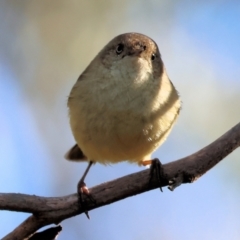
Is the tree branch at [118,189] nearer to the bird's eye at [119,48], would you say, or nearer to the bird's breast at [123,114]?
the bird's breast at [123,114]

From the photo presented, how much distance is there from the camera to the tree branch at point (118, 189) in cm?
282

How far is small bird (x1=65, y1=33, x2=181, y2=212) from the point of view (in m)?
3.32

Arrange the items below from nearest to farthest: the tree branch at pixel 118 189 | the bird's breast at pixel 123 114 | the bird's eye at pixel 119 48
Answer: the tree branch at pixel 118 189
the bird's breast at pixel 123 114
the bird's eye at pixel 119 48

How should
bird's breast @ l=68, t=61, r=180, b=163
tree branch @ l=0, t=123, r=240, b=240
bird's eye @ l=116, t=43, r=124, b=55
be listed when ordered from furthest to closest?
bird's eye @ l=116, t=43, r=124, b=55 < bird's breast @ l=68, t=61, r=180, b=163 < tree branch @ l=0, t=123, r=240, b=240

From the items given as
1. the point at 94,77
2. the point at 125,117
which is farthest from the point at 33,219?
the point at 94,77

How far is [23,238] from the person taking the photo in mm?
2836

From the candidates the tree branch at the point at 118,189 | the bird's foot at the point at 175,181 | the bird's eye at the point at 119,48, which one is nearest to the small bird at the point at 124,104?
the bird's eye at the point at 119,48

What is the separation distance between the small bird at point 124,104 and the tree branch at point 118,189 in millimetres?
253

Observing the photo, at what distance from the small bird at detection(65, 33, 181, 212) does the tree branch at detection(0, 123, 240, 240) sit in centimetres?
25

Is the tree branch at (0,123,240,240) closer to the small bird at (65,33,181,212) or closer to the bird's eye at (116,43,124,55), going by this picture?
the small bird at (65,33,181,212)

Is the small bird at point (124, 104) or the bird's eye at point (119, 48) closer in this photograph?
the small bird at point (124, 104)

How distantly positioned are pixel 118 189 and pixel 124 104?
60 centimetres

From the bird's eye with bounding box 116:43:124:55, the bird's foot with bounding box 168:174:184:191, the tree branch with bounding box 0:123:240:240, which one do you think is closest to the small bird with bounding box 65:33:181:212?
the bird's eye with bounding box 116:43:124:55

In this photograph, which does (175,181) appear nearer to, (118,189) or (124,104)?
(118,189)
